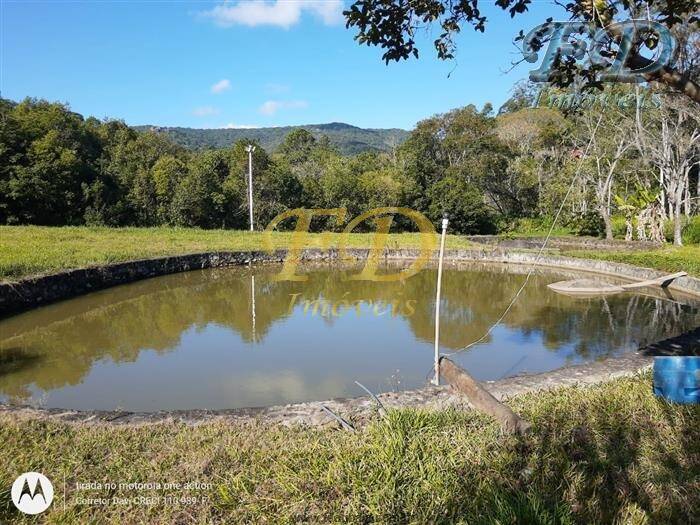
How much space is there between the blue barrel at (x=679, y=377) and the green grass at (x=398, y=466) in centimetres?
14

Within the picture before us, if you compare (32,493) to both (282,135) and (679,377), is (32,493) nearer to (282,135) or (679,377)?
(679,377)

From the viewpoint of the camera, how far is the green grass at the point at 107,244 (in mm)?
9289

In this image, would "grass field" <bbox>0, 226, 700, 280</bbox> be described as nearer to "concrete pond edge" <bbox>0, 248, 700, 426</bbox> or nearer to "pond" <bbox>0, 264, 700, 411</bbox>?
"concrete pond edge" <bbox>0, 248, 700, 426</bbox>

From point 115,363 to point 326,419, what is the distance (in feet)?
11.6

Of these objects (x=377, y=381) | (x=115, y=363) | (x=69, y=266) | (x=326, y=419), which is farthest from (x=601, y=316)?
(x=69, y=266)

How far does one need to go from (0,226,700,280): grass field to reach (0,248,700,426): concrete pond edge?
34 centimetres

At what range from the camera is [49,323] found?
292 inches

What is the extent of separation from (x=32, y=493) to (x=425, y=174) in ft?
70.3

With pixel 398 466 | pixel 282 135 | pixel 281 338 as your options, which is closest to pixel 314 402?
pixel 398 466

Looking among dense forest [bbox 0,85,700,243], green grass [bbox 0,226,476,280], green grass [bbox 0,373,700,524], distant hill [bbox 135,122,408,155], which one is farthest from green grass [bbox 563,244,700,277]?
distant hill [bbox 135,122,408,155]

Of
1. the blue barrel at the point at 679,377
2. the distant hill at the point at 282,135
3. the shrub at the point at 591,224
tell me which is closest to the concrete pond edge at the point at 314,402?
the blue barrel at the point at 679,377

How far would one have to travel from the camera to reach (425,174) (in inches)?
893

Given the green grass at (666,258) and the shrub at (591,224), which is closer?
the green grass at (666,258)

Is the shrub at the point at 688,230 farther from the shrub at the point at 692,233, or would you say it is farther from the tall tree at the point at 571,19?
the tall tree at the point at 571,19
